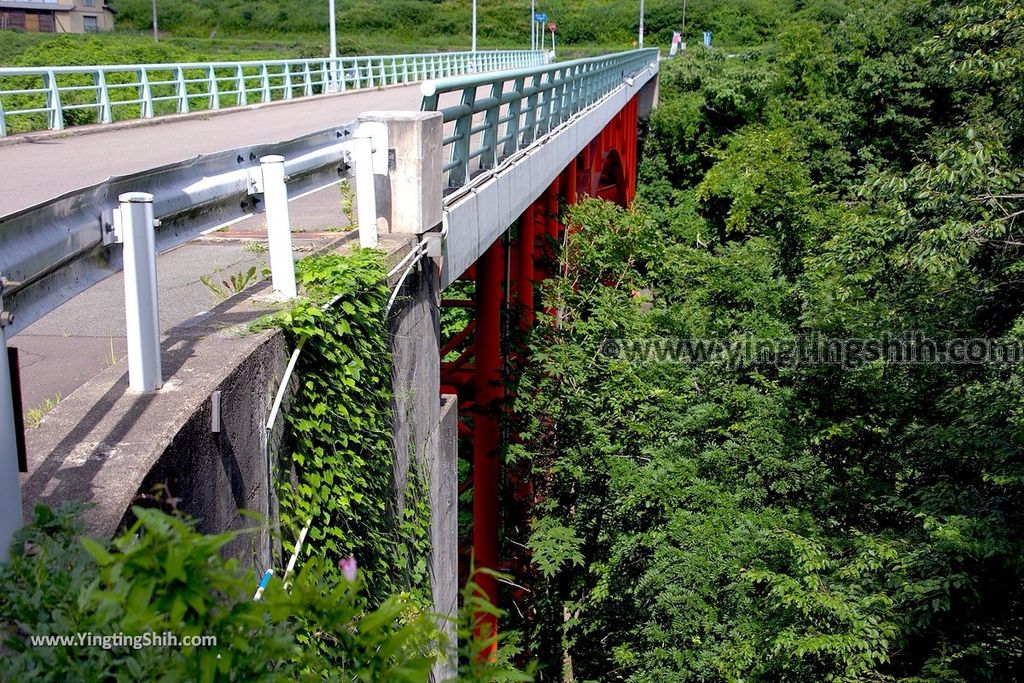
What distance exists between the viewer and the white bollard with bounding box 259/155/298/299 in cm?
448

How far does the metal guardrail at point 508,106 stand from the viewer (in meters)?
7.26

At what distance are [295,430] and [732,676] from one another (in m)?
7.38

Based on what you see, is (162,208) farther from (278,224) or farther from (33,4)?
(33,4)

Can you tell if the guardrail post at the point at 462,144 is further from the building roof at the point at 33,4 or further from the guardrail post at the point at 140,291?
the building roof at the point at 33,4

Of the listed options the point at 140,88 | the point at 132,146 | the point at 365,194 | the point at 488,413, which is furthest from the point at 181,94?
the point at 365,194

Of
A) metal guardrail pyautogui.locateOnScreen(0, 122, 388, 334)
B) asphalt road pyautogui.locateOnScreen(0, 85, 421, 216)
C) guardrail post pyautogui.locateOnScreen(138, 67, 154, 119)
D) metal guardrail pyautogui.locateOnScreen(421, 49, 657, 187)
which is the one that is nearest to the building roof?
asphalt road pyautogui.locateOnScreen(0, 85, 421, 216)

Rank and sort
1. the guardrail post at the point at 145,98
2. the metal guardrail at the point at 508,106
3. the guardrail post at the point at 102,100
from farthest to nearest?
the guardrail post at the point at 145,98
the guardrail post at the point at 102,100
the metal guardrail at the point at 508,106

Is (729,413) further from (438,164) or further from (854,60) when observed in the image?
(854,60)

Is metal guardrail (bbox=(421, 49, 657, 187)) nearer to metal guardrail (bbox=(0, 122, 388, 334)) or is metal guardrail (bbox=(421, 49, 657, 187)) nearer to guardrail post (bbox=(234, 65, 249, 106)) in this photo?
metal guardrail (bbox=(0, 122, 388, 334))

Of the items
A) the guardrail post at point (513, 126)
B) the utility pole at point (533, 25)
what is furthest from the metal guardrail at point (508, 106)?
the utility pole at point (533, 25)

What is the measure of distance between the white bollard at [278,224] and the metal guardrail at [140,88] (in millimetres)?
11619

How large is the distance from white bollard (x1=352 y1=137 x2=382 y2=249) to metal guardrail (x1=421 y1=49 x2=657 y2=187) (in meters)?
0.91

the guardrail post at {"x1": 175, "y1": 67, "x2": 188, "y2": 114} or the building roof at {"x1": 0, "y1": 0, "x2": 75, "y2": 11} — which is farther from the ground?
the building roof at {"x1": 0, "y1": 0, "x2": 75, "y2": 11}

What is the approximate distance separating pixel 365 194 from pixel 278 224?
1.03m
